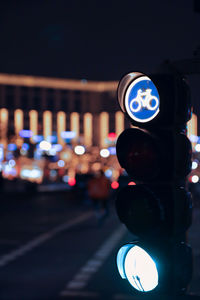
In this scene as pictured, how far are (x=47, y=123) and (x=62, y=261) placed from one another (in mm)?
122090

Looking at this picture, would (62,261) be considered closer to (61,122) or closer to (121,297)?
(121,297)

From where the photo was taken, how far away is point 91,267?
11.2m

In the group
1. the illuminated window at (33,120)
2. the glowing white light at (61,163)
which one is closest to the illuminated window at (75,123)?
the illuminated window at (33,120)

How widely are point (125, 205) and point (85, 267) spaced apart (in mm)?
8473

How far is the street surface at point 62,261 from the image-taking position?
8709 mm

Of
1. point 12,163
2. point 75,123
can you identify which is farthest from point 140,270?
point 75,123

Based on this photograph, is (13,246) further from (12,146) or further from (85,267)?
(12,146)

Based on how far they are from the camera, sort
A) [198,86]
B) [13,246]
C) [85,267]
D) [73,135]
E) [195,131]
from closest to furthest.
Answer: [198,86], [195,131], [85,267], [13,246], [73,135]

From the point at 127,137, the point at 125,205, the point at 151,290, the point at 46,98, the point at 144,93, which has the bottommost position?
the point at 151,290

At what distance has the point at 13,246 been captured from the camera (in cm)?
1426

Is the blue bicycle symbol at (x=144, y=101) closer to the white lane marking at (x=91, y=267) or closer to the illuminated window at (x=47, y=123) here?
the white lane marking at (x=91, y=267)

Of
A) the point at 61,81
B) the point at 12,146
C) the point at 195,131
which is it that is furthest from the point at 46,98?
the point at 195,131

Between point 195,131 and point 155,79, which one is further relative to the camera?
point 195,131

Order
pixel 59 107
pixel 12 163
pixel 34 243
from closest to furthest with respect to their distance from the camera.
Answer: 1. pixel 34 243
2. pixel 12 163
3. pixel 59 107
